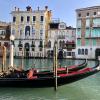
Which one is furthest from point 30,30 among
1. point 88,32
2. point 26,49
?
point 88,32

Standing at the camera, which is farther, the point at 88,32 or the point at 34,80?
the point at 88,32

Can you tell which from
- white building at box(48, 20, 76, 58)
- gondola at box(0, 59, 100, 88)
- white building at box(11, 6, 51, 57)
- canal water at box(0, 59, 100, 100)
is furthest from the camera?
white building at box(11, 6, 51, 57)

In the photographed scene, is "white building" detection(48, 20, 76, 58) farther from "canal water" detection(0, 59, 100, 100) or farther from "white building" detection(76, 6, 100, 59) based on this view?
"canal water" detection(0, 59, 100, 100)

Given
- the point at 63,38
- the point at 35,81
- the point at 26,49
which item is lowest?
the point at 35,81

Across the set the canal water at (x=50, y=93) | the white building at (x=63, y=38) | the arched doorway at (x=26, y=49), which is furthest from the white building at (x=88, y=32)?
the canal water at (x=50, y=93)

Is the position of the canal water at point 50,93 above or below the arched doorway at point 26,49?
below

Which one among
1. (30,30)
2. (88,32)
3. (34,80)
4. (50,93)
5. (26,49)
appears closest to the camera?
(50,93)

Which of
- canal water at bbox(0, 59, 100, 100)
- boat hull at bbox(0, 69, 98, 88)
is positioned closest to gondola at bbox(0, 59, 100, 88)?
boat hull at bbox(0, 69, 98, 88)

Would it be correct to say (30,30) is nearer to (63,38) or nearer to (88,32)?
(63,38)

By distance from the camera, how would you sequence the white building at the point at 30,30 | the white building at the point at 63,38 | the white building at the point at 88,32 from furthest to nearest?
the white building at the point at 30,30
the white building at the point at 63,38
the white building at the point at 88,32

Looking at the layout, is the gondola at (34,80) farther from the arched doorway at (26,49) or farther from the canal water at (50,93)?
the arched doorway at (26,49)

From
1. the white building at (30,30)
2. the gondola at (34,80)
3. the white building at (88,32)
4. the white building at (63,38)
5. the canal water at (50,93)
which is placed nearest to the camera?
the canal water at (50,93)

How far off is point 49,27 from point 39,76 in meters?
30.8

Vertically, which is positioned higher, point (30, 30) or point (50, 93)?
point (30, 30)
